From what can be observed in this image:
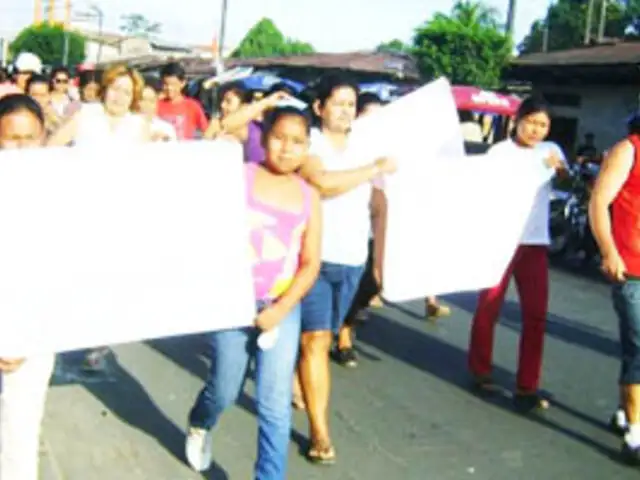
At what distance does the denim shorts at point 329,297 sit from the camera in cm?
447

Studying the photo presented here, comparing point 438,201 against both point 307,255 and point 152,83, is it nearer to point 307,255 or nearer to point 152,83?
point 307,255

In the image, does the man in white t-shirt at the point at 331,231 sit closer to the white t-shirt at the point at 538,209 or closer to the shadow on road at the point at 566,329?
the white t-shirt at the point at 538,209

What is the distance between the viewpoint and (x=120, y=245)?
328 centimetres

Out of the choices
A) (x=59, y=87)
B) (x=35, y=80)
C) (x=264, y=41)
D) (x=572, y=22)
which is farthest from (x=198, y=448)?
(x=264, y=41)

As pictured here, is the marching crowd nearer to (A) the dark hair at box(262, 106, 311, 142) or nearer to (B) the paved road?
(A) the dark hair at box(262, 106, 311, 142)

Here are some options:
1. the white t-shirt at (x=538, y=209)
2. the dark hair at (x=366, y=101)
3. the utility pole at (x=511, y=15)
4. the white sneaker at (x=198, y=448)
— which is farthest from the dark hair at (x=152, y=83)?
the utility pole at (x=511, y=15)

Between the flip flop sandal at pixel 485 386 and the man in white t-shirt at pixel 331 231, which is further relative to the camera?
the flip flop sandal at pixel 485 386

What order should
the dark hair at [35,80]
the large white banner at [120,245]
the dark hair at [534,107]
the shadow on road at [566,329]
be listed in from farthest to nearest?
the dark hair at [35,80] → the shadow on road at [566,329] → the dark hair at [534,107] → the large white banner at [120,245]

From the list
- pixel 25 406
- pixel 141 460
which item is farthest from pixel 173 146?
pixel 141 460

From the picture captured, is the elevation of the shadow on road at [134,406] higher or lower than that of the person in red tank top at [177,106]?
lower

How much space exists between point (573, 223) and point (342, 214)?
8063 mm

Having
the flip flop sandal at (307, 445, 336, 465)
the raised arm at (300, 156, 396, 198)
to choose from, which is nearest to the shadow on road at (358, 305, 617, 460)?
the flip flop sandal at (307, 445, 336, 465)

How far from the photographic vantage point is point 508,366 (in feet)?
21.1

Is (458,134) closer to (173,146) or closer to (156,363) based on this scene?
(173,146)
